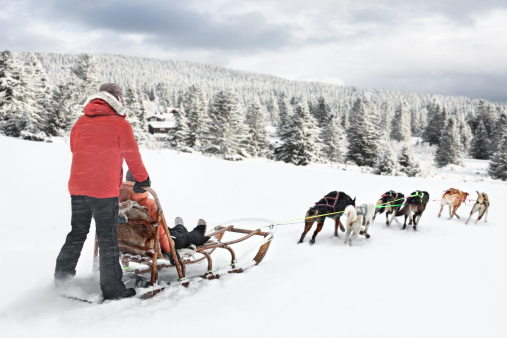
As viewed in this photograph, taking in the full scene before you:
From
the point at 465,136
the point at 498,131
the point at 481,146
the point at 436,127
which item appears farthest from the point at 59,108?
the point at 465,136

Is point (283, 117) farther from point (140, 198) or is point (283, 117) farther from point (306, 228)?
point (140, 198)

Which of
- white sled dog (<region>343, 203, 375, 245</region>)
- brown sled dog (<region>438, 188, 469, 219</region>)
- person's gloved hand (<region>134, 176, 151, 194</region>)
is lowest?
white sled dog (<region>343, 203, 375, 245</region>)

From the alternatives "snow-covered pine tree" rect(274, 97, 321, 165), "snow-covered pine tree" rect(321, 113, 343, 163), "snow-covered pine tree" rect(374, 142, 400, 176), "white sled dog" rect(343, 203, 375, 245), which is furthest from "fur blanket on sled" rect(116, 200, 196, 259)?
"snow-covered pine tree" rect(321, 113, 343, 163)

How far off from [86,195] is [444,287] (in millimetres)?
4175

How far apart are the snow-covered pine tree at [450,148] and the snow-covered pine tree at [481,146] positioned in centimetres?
1098

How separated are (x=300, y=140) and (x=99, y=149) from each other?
28674 mm

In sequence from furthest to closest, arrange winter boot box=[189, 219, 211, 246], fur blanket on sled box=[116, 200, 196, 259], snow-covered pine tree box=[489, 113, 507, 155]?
snow-covered pine tree box=[489, 113, 507, 155], winter boot box=[189, 219, 211, 246], fur blanket on sled box=[116, 200, 196, 259]

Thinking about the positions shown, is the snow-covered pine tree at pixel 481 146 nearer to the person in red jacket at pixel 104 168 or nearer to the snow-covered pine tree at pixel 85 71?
the snow-covered pine tree at pixel 85 71

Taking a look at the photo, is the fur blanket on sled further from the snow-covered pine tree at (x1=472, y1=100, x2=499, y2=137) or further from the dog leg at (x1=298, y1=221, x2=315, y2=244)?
the snow-covered pine tree at (x1=472, y1=100, x2=499, y2=137)

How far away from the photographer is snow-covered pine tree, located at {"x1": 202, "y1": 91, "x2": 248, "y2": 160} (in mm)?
34381

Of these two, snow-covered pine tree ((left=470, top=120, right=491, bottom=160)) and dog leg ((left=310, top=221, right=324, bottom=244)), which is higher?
snow-covered pine tree ((left=470, top=120, right=491, bottom=160))

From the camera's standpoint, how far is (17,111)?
29641mm

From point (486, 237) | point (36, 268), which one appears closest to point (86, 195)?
point (36, 268)

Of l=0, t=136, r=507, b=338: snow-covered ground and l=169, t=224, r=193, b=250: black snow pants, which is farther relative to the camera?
l=169, t=224, r=193, b=250: black snow pants
